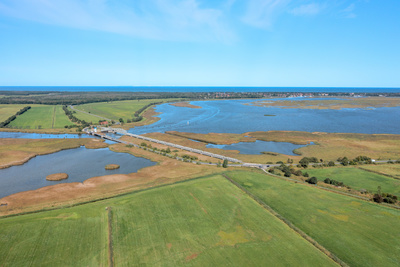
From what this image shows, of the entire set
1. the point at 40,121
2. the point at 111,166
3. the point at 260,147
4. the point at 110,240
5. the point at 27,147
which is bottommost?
the point at 110,240

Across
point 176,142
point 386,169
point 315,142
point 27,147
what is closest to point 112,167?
point 176,142

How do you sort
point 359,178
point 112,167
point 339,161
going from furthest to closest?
point 339,161
point 112,167
point 359,178

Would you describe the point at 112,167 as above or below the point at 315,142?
below

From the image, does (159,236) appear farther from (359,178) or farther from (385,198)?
(359,178)

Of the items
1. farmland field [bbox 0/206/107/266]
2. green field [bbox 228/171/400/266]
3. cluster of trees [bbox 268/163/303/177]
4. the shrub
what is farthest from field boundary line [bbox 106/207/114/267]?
the shrub

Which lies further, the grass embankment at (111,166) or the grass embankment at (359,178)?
the grass embankment at (111,166)

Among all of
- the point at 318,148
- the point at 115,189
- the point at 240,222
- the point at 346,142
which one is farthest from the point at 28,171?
the point at 346,142

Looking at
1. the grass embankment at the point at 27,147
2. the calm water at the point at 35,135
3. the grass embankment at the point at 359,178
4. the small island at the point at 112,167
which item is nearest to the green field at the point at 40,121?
the calm water at the point at 35,135

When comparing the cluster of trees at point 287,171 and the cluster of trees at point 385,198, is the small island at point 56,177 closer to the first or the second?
the cluster of trees at point 287,171
